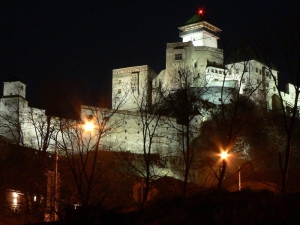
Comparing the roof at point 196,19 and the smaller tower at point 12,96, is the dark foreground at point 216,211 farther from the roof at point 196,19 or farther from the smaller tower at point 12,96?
the roof at point 196,19

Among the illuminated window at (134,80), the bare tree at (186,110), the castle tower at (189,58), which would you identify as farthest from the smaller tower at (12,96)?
the castle tower at (189,58)

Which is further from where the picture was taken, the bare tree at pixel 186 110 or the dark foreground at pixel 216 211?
the bare tree at pixel 186 110

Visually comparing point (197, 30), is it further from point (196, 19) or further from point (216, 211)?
point (216, 211)

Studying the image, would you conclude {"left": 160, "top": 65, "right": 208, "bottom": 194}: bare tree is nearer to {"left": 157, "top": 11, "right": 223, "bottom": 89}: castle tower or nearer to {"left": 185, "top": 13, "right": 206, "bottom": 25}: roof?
{"left": 157, "top": 11, "right": 223, "bottom": 89}: castle tower

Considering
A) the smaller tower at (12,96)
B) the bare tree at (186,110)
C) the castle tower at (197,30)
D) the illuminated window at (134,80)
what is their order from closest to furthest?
the bare tree at (186,110) → the smaller tower at (12,96) → the illuminated window at (134,80) → the castle tower at (197,30)

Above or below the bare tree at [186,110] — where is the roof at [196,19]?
above

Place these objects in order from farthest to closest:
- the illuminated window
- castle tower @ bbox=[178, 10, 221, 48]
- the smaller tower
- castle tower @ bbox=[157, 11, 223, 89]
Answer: castle tower @ bbox=[178, 10, 221, 48] < the illuminated window < castle tower @ bbox=[157, 11, 223, 89] < the smaller tower

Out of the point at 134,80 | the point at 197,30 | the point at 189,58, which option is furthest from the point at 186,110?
the point at 197,30

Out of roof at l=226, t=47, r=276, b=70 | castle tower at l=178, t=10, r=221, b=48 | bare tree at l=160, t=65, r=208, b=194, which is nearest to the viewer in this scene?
roof at l=226, t=47, r=276, b=70

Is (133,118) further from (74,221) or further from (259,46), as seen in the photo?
(74,221)

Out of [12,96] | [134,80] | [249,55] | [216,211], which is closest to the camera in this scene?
[216,211]

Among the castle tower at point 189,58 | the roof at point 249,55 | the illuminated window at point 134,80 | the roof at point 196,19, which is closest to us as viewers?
the roof at point 249,55

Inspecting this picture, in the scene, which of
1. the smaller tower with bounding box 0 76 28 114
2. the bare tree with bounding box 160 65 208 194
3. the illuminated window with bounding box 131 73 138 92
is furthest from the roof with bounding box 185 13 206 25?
the smaller tower with bounding box 0 76 28 114

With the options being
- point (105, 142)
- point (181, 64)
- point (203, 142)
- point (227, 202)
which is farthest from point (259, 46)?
point (181, 64)
